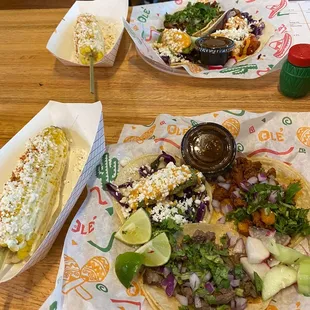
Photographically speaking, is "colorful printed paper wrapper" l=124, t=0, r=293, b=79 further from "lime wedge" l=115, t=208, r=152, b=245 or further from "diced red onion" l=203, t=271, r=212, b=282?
"diced red onion" l=203, t=271, r=212, b=282

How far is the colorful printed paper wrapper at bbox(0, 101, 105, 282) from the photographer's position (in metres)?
2.05

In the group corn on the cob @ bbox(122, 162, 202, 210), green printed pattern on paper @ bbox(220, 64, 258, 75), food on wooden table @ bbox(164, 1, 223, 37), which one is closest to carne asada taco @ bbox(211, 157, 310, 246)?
corn on the cob @ bbox(122, 162, 202, 210)

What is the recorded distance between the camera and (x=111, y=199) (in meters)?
2.11

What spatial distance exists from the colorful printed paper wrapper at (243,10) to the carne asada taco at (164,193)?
3.20 ft

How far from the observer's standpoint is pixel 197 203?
2090 mm

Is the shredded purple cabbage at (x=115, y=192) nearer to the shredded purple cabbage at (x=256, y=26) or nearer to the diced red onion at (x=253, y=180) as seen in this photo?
the diced red onion at (x=253, y=180)

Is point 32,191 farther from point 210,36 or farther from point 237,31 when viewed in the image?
point 237,31

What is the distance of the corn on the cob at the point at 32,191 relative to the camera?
1.80 m

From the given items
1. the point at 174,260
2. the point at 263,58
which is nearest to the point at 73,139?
the point at 174,260

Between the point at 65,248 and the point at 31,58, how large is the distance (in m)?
1.87

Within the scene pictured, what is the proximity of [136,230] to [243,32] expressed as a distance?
1895 millimetres

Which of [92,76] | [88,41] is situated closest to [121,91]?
[92,76]

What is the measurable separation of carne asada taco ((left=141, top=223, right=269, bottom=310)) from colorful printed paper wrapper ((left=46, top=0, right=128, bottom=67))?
1.66 metres

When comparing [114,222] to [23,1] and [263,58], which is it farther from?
[23,1]
